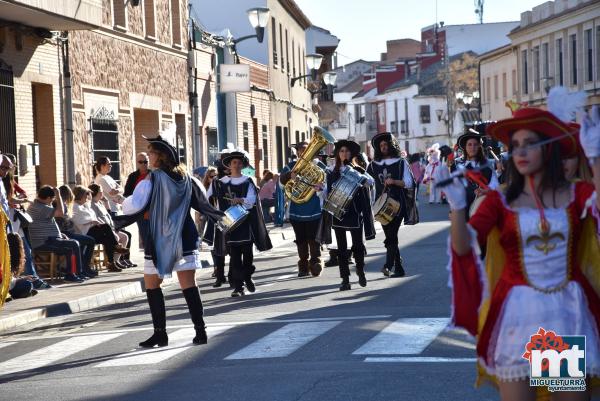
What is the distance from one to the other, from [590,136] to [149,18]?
21948 millimetres

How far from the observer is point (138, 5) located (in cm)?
2508

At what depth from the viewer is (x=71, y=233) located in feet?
57.1

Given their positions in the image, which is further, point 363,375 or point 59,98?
point 59,98

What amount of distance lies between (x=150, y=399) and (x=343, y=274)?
6.61 m

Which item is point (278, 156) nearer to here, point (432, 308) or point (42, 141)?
point (42, 141)

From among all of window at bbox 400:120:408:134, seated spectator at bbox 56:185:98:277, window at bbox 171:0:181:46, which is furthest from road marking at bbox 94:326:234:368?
window at bbox 400:120:408:134

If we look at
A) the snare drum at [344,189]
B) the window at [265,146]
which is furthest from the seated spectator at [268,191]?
the snare drum at [344,189]

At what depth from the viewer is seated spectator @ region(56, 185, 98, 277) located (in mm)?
17281

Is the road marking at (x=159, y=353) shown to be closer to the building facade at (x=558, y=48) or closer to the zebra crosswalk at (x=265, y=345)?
the zebra crosswalk at (x=265, y=345)

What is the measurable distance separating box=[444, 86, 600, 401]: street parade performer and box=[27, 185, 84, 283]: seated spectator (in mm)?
11822

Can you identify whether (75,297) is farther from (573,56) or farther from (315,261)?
(573,56)

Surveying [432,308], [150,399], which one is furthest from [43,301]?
[150,399]

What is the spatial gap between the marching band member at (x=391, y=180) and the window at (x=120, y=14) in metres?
9.38

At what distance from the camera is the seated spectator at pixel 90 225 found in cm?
1808
